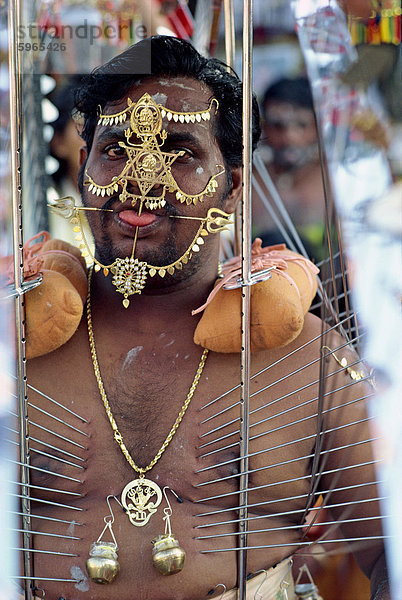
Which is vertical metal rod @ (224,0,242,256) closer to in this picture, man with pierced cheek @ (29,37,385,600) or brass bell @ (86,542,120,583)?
man with pierced cheek @ (29,37,385,600)

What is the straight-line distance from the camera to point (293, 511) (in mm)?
1452

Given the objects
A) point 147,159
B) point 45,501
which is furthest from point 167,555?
point 147,159

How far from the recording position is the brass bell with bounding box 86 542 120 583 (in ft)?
4.60

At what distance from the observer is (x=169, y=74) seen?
61.6 inches

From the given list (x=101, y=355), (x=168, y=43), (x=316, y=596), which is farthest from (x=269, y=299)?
(x=316, y=596)

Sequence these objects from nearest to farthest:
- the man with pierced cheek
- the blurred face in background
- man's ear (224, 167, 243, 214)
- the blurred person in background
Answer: the man with pierced cheek
man's ear (224, 167, 243, 214)
the blurred person in background
the blurred face in background

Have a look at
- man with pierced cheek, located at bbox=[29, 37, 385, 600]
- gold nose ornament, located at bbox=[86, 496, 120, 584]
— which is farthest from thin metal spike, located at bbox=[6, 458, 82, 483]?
gold nose ornament, located at bbox=[86, 496, 120, 584]

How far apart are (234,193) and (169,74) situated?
0.28 m

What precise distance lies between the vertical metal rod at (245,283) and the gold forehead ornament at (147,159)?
0.60 feet

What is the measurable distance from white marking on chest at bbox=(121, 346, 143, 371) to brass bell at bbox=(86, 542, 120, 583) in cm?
33

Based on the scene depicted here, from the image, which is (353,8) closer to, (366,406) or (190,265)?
(190,265)

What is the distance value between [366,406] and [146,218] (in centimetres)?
51

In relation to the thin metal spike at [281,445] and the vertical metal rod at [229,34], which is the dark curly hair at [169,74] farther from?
the thin metal spike at [281,445]

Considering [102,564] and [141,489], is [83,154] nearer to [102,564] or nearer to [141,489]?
[141,489]
